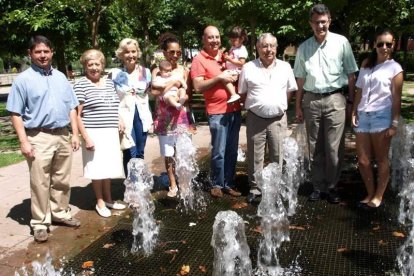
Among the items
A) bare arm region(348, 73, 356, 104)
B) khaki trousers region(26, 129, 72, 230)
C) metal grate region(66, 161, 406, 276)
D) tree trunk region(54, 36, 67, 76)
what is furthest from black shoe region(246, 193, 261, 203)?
tree trunk region(54, 36, 67, 76)

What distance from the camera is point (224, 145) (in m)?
5.10

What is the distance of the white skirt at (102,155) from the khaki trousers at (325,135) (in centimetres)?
210

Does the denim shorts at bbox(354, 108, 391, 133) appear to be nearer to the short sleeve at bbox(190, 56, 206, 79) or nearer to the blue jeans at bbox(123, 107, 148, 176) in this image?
the short sleeve at bbox(190, 56, 206, 79)

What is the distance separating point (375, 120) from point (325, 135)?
0.62 metres

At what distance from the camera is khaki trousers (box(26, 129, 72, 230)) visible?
415 cm

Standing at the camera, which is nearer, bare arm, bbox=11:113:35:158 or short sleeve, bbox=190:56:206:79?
bare arm, bbox=11:113:35:158

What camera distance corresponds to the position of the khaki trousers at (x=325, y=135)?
4672mm

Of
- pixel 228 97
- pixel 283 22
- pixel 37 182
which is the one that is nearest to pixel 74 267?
pixel 37 182

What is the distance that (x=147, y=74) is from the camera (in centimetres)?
516

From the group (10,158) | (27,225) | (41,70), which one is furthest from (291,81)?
(10,158)

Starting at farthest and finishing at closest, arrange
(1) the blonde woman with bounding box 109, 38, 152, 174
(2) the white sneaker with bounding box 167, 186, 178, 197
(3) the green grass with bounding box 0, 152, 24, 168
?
(3) the green grass with bounding box 0, 152, 24, 168 < (2) the white sneaker with bounding box 167, 186, 178, 197 < (1) the blonde woman with bounding box 109, 38, 152, 174

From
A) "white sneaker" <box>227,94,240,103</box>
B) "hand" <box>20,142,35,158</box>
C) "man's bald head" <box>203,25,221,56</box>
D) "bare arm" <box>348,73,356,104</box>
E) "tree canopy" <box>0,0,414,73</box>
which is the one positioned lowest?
"hand" <box>20,142,35,158</box>

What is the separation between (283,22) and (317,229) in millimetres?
9175

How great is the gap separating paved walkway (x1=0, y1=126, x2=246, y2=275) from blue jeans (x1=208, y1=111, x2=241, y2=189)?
4.09ft
